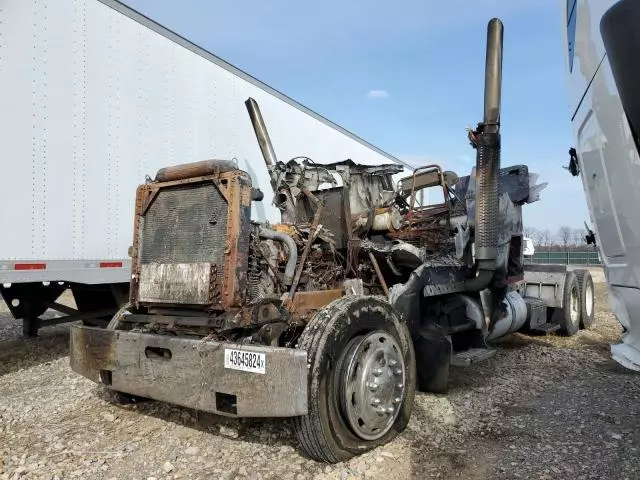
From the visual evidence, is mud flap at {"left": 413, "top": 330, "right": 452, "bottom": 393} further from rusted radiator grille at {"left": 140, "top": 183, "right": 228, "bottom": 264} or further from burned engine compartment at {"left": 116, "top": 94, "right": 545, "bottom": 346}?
rusted radiator grille at {"left": 140, "top": 183, "right": 228, "bottom": 264}

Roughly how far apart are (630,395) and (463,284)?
5.82ft

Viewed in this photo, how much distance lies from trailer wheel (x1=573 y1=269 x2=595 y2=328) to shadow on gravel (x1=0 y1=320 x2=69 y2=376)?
770 cm

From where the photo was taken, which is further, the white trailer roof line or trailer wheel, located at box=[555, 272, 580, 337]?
trailer wheel, located at box=[555, 272, 580, 337]

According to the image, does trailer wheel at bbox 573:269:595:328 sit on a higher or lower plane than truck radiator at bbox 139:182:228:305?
lower

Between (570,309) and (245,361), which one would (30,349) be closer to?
(245,361)

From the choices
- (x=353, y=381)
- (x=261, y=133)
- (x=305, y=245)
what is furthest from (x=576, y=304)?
(x=353, y=381)

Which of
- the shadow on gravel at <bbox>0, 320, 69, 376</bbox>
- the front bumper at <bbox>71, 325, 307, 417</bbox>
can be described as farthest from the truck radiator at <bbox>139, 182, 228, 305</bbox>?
the shadow on gravel at <bbox>0, 320, 69, 376</bbox>

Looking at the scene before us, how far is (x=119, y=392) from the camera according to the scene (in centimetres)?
437

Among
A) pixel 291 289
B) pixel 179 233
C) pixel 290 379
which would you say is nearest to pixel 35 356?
pixel 179 233

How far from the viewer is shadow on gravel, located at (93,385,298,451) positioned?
3789 mm

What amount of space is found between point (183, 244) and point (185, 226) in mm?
140

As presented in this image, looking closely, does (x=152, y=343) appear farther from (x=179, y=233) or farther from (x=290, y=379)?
(x=290, y=379)

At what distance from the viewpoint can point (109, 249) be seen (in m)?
5.45

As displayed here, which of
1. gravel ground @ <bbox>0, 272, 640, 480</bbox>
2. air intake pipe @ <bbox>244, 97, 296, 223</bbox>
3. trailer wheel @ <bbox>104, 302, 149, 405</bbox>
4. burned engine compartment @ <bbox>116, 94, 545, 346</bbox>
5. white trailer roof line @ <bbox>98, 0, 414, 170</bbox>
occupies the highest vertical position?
white trailer roof line @ <bbox>98, 0, 414, 170</bbox>
